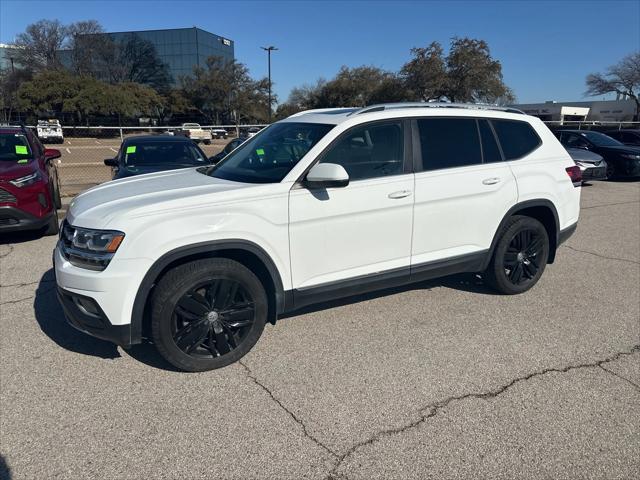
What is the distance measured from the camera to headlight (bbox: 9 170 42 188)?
6.23 meters

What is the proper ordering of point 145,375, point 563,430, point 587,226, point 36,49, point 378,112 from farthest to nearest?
point 36,49, point 587,226, point 378,112, point 145,375, point 563,430

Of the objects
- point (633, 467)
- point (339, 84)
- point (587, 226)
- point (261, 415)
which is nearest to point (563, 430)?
point (633, 467)

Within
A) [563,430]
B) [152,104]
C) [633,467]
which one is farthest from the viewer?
[152,104]

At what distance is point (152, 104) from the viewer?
58.6 metres

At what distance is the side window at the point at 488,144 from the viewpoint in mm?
4355

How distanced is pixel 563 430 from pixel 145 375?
275 centimetres

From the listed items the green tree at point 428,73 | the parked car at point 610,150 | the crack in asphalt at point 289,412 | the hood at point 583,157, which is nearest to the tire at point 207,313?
the crack in asphalt at point 289,412

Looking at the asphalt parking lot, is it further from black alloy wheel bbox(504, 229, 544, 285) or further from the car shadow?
black alloy wheel bbox(504, 229, 544, 285)

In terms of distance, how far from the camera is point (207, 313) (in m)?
3.22

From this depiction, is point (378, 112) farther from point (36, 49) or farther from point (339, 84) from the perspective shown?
point (36, 49)

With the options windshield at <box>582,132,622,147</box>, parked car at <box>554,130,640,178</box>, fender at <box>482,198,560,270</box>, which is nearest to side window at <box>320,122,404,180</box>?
fender at <box>482,198,560,270</box>

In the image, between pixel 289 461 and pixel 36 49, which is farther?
pixel 36 49

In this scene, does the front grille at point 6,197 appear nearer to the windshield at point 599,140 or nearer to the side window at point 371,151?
the side window at point 371,151

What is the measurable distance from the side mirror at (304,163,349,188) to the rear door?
2.84 ft
